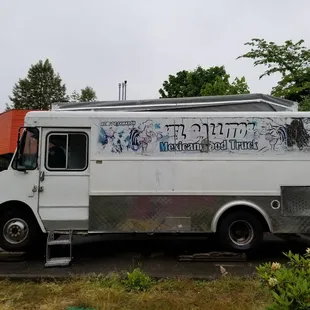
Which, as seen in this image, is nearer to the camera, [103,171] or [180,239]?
[103,171]

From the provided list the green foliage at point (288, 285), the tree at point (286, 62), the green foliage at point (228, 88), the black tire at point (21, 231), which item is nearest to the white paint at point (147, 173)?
the black tire at point (21, 231)

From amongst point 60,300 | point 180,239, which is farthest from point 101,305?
point 180,239

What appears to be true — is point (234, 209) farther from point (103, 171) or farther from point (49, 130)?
point (49, 130)

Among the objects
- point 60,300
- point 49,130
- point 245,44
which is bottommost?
point 60,300

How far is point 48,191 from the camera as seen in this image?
23.2ft

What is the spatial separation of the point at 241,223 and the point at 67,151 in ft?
11.3

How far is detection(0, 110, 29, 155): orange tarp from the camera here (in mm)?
17609

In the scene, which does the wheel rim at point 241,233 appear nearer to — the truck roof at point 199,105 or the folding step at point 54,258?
the truck roof at point 199,105

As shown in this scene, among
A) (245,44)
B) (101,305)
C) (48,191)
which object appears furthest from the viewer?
(245,44)

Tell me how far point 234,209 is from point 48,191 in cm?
338

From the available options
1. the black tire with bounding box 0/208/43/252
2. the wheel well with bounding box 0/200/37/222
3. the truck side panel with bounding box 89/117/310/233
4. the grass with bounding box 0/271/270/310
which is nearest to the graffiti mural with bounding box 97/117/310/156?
the truck side panel with bounding box 89/117/310/233

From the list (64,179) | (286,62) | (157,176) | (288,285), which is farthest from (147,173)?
(286,62)

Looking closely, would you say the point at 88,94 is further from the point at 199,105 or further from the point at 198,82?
the point at 199,105

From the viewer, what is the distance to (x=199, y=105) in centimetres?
805
